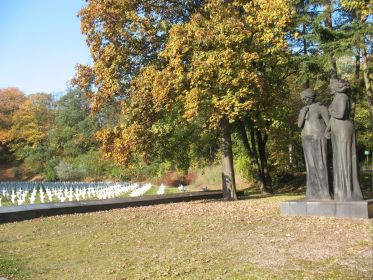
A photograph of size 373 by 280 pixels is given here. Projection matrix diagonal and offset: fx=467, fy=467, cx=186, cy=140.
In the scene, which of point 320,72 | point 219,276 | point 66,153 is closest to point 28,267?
point 219,276

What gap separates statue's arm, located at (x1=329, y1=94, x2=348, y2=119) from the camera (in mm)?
11078

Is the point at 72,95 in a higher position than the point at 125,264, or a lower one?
higher

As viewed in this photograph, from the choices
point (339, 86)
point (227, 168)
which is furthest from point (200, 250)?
point (227, 168)

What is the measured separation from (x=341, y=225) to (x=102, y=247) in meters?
5.06

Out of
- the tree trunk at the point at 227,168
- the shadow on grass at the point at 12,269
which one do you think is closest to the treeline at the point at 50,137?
the tree trunk at the point at 227,168

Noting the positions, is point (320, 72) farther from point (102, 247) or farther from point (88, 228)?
point (102, 247)

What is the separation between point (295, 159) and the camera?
36.0 meters

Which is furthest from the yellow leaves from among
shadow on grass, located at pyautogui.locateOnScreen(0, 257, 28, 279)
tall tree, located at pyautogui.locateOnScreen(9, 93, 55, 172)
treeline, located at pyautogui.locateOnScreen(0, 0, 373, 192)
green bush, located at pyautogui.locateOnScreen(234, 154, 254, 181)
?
tall tree, located at pyautogui.locateOnScreen(9, 93, 55, 172)

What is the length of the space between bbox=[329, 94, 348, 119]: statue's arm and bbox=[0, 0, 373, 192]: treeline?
5.61m

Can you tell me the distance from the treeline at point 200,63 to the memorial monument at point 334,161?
4914 mm

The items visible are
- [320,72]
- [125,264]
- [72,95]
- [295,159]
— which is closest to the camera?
[125,264]

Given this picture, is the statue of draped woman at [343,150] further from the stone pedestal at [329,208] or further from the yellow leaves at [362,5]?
the yellow leaves at [362,5]

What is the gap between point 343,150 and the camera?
1106 cm

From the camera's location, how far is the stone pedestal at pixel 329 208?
10453mm
